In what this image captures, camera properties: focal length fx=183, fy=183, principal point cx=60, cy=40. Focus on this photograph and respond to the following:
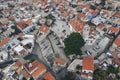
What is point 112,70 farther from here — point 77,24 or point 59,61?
point 77,24

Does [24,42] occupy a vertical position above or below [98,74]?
above

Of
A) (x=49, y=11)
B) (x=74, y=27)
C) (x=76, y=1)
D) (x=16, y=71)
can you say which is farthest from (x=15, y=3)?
(x=16, y=71)

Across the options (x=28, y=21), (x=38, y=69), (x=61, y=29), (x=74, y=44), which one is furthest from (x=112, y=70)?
(x=28, y=21)

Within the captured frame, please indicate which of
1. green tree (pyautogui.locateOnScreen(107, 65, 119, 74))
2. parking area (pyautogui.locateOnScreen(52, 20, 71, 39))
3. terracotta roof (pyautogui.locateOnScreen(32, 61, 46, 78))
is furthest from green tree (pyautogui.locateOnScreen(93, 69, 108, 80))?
parking area (pyautogui.locateOnScreen(52, 20, 71, 39))

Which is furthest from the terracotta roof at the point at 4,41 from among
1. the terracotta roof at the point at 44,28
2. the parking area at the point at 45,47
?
the terracotta roof at the point at 44,28

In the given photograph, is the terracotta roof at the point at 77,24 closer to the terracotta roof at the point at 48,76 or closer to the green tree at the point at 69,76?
the green tree at the point at 69,76

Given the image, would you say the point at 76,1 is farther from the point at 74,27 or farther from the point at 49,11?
the point at 74,27
